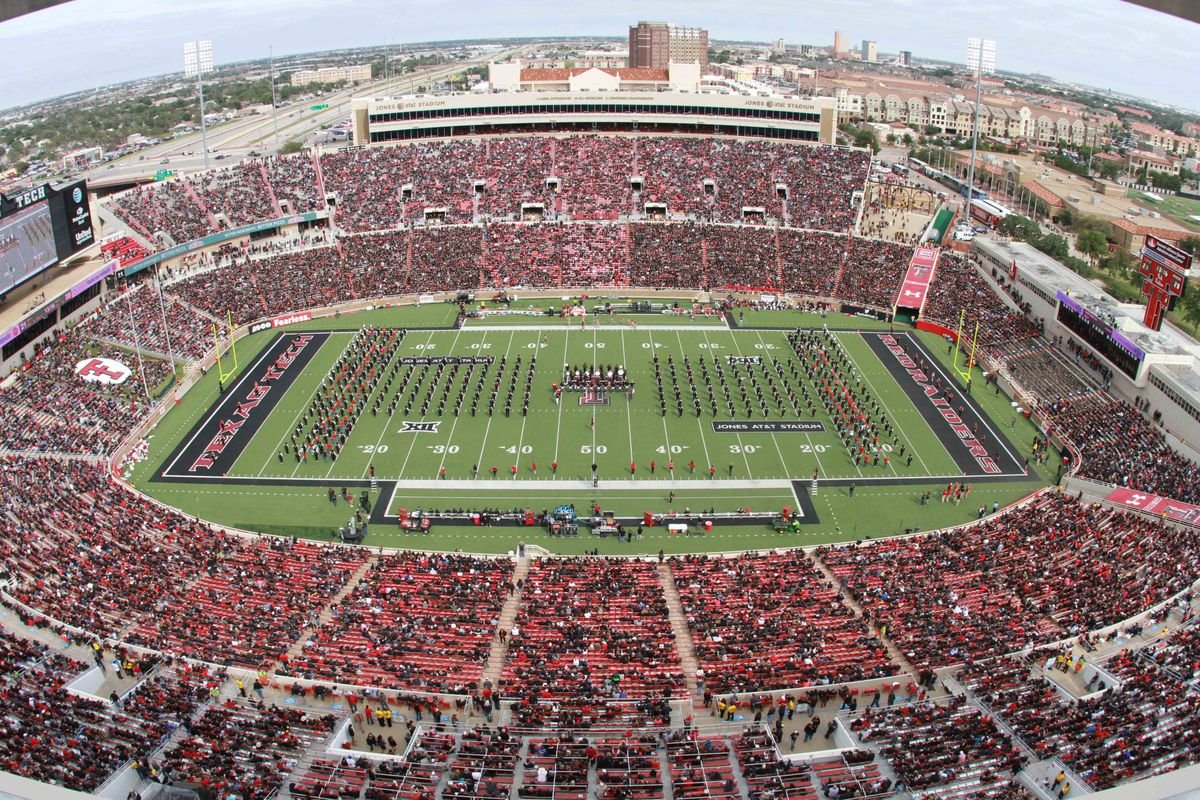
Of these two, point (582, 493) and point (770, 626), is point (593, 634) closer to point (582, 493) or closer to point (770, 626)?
point (770, 626)

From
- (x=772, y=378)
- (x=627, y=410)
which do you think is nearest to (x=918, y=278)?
(x=772, y=378)

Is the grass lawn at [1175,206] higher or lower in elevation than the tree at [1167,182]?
lower

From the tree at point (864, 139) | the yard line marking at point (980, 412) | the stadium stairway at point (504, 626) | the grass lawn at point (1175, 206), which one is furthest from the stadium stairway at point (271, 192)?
the grass lawn at point (1175, 206)

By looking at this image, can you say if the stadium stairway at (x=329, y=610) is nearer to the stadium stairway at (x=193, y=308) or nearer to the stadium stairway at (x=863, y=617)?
the stadium stairway at (x=863, y=617)

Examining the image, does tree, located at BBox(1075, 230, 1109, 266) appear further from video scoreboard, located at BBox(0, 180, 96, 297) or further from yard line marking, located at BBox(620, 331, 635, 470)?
video scoreboard, located at BBox(0, 180, 96, 297)

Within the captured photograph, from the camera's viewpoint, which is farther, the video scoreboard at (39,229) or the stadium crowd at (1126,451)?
the video scoreboard at (39,229)

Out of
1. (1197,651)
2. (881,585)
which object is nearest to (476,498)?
(881,585)

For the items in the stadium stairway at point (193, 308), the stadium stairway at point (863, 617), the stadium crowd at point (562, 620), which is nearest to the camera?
the stadium crowd at point (562, 620)

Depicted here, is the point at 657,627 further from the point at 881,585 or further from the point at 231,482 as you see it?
the point at 231,482
